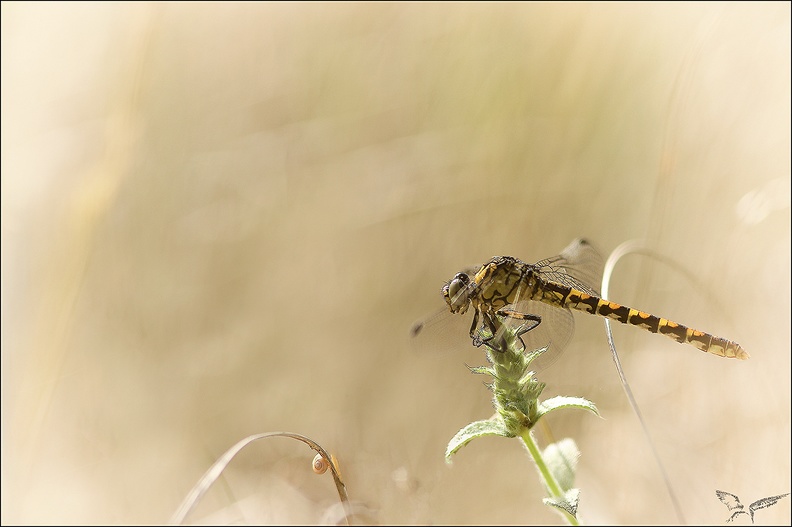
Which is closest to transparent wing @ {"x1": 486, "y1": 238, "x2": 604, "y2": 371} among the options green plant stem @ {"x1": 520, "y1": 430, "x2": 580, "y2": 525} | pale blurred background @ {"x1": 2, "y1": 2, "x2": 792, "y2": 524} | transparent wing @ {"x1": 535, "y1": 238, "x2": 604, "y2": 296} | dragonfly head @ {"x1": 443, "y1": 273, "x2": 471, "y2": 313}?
transparent wing @ {"x1": 535, "y1": 238, "x2": 604, "y2": 296}

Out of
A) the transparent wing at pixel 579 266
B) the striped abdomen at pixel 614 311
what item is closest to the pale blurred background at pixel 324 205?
the transparent wing at pixel 579 266

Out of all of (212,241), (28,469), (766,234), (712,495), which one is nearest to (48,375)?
(28,469)

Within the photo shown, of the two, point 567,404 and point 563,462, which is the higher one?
point 567,404

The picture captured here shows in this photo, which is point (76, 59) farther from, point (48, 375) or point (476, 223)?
point (476, 223)

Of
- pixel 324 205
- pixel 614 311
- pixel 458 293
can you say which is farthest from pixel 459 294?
pixel 324 205

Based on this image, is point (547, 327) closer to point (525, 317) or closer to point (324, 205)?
point (525, 317)
